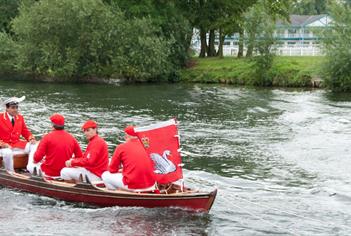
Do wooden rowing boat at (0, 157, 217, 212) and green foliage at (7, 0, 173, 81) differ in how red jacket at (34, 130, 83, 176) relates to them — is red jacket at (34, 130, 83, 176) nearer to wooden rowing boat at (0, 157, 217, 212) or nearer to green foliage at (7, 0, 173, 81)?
wooden rowing boat at (0, 157, 217, 212)

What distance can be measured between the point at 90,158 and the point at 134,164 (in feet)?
4.74

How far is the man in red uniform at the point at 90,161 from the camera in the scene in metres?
14.2

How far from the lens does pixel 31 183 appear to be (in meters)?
15.5

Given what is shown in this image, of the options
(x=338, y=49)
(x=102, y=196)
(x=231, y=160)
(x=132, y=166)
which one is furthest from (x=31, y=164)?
(x=338, y=49)

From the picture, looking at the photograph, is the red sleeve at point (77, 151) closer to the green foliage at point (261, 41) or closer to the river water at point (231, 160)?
the river water at point (231, 160)

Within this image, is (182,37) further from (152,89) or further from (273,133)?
(273,133)

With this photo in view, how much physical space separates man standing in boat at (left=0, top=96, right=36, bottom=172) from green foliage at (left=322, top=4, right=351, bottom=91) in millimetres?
30036

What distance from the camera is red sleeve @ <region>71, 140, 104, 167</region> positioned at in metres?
14.4

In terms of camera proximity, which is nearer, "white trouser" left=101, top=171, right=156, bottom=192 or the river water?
the river water

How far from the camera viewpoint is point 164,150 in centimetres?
1398

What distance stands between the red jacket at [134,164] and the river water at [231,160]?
665 millimetres

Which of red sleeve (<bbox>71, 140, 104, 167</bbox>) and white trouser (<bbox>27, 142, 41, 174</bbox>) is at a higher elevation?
red sleeve (<bbox>71, 140, 104, 167</bbox>)

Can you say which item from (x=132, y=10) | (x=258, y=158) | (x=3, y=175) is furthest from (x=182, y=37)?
(x=3, y=175)

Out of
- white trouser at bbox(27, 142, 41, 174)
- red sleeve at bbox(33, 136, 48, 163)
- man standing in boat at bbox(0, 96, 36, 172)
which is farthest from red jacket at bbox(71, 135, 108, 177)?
man standing in boat at bbox(0, 96, 36, 172)
